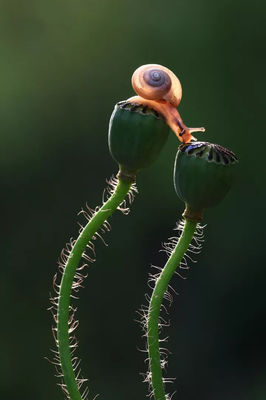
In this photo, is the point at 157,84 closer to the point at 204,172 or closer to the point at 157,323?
the point at 204,172

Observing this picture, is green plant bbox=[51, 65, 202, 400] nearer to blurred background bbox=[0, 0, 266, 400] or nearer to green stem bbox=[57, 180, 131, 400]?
green stem bbox=[57, 180, 131, 400]

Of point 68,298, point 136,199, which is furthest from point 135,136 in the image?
A: point 136,199

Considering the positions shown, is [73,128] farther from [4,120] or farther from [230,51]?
→ [230,51]

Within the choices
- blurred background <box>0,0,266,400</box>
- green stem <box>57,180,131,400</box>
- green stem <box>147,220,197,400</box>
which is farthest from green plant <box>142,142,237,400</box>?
blurred background <box>0,0,266,400</box>

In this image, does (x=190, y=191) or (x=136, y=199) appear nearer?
(x=190, y=191)

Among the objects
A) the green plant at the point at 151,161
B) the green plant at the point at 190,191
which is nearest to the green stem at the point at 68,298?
the green plant at the point at 151,161

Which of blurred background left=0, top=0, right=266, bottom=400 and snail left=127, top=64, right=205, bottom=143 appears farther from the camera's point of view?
blurred background left=0, top=0, right=266, bottom=400

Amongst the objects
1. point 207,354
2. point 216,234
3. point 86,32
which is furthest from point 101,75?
point 207,354
